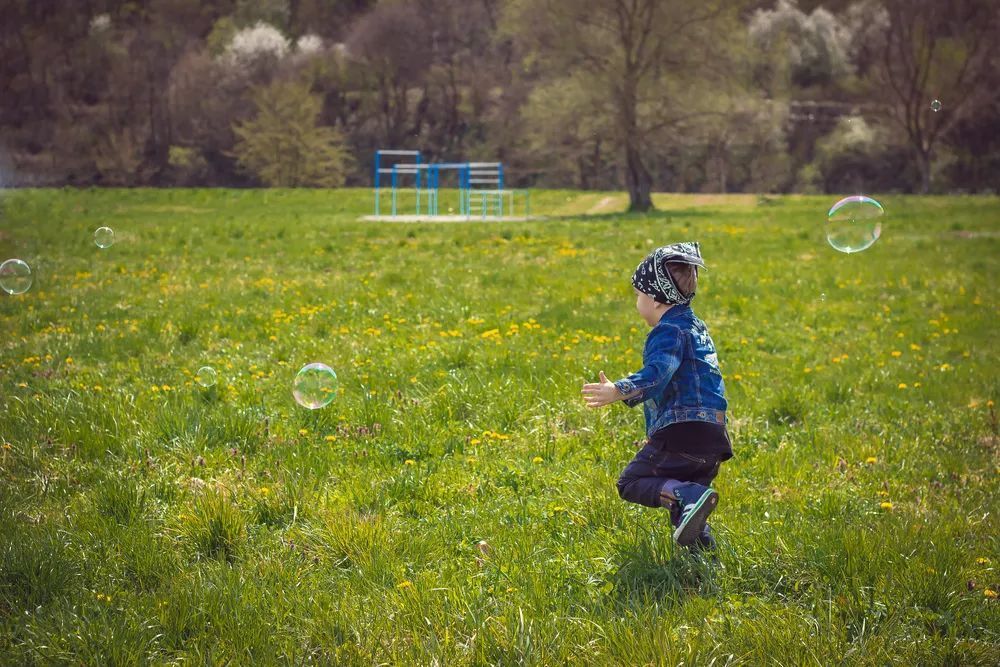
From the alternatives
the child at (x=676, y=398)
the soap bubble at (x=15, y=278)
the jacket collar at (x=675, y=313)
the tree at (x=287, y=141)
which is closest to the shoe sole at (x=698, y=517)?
the child at (x=676, y=398)

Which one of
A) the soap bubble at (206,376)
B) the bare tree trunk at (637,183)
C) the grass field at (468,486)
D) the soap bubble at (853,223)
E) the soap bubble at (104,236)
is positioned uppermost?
the bare tree trunk at (637,183)

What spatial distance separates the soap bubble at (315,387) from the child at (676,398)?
9.27 ft

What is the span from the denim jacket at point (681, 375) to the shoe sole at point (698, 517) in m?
0.46

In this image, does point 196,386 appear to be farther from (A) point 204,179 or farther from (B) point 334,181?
(A) point 204,179

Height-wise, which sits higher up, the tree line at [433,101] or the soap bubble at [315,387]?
the tree line at [433,101]

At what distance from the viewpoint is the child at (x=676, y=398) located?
15.6 ft

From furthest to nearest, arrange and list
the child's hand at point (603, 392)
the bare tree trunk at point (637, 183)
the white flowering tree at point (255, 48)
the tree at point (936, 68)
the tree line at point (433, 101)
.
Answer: the white flowering tree at point (255, 48) < the tree line at point (433, 101) < the tree at point (936, 68) < the bare tree trunk at point (637, 183) < the child's hand at point (603, 392)

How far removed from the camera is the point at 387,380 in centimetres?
823

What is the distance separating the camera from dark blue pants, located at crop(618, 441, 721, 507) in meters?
4.84

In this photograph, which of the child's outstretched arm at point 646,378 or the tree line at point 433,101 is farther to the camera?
the tree line at point 433,101

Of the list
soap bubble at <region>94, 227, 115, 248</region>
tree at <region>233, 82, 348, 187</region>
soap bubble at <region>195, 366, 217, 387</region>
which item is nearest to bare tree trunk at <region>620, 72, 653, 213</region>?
tree at <region>233, 82, 348, 187</region>

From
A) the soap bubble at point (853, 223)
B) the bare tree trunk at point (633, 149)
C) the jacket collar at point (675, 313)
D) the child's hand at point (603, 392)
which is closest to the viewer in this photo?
the child's hand at point (603, 392)

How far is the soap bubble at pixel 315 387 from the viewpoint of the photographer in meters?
7.01

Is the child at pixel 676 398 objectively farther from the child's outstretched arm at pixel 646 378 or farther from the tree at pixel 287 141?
the tree at pixel 287 141
